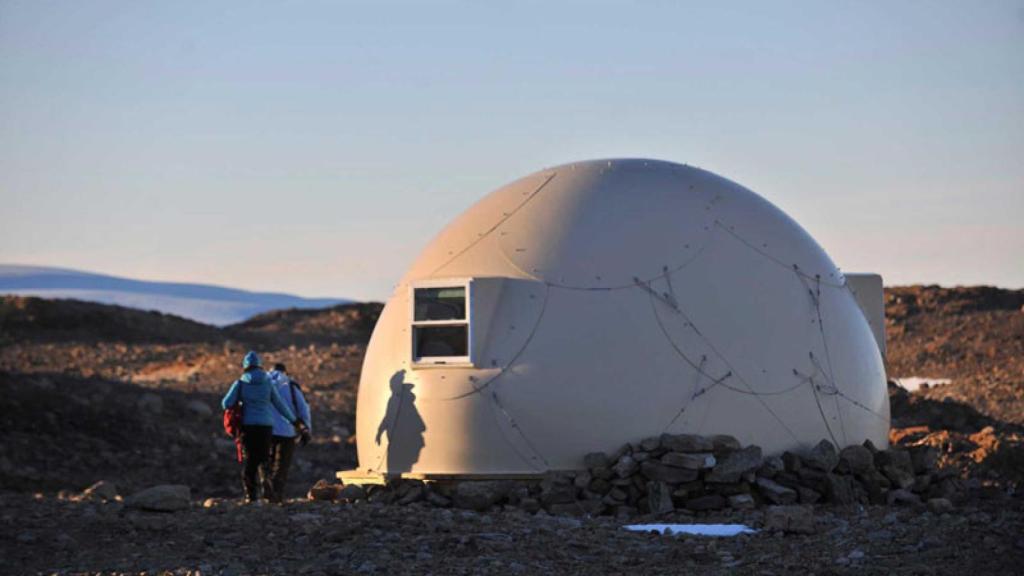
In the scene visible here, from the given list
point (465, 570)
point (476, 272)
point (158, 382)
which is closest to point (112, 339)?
point (158, 382)

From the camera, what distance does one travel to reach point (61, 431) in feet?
83.5

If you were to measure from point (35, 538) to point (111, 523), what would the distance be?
727 mm

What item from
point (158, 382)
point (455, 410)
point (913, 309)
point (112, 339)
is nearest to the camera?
point (455, 410)

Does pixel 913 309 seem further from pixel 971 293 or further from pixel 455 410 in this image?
pixel 455 410

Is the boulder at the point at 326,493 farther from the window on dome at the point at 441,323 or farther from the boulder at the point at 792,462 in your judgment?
the boulder at the point at 792,462

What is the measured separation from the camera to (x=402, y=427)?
51.4ft

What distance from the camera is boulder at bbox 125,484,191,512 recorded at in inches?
574

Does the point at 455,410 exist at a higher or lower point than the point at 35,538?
higher

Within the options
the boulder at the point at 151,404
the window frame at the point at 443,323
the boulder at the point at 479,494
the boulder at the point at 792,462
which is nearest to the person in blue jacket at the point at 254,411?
the window frame at the point at 443,323

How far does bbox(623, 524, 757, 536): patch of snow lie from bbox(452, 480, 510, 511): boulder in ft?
5.62

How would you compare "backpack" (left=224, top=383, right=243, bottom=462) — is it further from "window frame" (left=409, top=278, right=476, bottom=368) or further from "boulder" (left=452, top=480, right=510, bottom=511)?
"boulder" (left=452, top=480, right=510, bottom=511)

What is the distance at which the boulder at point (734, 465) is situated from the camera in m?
14.7

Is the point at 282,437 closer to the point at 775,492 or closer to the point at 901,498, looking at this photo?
the point at 775,492

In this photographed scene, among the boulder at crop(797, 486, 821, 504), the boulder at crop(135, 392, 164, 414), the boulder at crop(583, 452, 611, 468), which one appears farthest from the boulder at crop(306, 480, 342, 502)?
the boulder at crop(135, 392, 164, 414)
